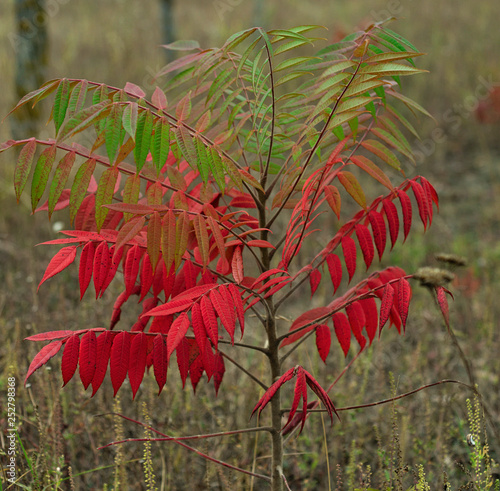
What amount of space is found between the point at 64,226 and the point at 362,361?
9.73 ft

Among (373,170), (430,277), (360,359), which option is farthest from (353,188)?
(360,359)

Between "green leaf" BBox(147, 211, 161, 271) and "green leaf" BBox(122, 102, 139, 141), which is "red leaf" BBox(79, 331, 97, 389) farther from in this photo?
"green leaf" BBox(122, 102, 139, 141)

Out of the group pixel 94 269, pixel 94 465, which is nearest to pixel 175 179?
pixel 94 269

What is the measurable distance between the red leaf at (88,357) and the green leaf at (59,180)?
0.34m

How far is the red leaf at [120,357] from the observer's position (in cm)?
136

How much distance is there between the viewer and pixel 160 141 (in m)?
1.23

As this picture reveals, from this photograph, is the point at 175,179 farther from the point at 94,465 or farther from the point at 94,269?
the point at 94,465

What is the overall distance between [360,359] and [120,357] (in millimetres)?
1772

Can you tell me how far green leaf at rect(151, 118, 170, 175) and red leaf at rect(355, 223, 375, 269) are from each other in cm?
64

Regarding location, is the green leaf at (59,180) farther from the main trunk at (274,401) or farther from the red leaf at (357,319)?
the red leaf at (357,319)

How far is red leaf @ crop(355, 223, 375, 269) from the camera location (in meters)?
1.54

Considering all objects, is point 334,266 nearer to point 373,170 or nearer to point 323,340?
point 323,340

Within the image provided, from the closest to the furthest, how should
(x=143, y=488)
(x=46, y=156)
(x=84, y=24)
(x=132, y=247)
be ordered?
(x=46, y=156) < (x=132, y=247) < (x=143, y=488) < (x=84, y=24)

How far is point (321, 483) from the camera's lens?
251cm
